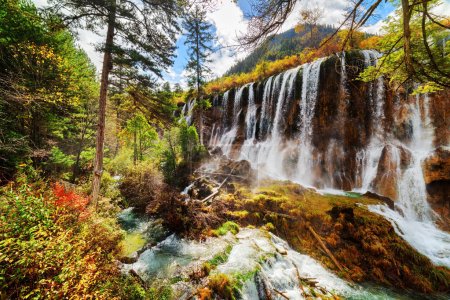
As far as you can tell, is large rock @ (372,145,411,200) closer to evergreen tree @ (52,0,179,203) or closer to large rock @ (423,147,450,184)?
large rock @ (423,147,450,184)

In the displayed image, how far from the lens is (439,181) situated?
28.8 feet

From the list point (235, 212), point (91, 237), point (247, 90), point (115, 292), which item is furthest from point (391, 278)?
point (247, 90)

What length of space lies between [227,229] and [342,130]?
1244 cm

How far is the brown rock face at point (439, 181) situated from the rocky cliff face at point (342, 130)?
0.06 m

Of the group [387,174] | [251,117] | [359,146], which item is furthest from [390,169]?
[251,117]

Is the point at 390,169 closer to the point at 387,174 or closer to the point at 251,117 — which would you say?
the point at 387,174

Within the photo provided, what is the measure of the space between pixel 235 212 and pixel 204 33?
18.6 metres

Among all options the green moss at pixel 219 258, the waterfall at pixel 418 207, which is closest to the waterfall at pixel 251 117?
the waterfall at pixel 418 207

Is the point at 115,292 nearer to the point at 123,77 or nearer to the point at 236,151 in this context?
the point at 123,77

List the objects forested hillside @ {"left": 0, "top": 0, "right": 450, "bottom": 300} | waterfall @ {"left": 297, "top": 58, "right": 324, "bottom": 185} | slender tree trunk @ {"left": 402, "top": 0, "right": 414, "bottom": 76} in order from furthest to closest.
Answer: waterfall @ {"left": 297, "top": 58, "right": 324, "bottom": 185}, forested hillside @ {"left": 0, "top": 0, "right": 450, "bottom": 300}, slender tree trunk @ {"left": 402, "top": 0, "right": 414, "bottom": 76}

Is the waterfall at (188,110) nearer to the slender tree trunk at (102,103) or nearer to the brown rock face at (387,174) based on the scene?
the slender tree trunk at (102,103)

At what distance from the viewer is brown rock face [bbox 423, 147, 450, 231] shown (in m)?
8.22

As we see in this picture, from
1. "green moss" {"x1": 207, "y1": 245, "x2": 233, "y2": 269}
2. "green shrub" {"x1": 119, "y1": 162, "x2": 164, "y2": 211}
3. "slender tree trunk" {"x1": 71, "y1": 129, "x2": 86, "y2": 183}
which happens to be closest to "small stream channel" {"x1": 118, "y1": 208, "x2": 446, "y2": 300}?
"green moss" {"x1": 207, "y1": 245, "x2": 233, "y2": 269}

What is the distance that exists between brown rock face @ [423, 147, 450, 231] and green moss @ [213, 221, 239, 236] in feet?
28.3
